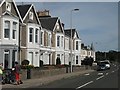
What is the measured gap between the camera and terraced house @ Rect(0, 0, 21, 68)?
37.2 m

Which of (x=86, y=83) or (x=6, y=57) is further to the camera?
(x=6, y=57)

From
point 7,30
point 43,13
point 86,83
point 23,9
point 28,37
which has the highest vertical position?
point 43,13

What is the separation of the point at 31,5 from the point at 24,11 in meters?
1.46

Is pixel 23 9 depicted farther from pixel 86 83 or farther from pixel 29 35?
pixel 86 83

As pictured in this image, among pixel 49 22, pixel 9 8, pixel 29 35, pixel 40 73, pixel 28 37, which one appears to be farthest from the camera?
pixel 49 22

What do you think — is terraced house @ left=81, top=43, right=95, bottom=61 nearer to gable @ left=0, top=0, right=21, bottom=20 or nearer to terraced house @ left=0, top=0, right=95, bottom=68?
terraced house @ left=0, top=0, right=95, bottom=68

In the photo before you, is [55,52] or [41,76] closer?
[41,76]

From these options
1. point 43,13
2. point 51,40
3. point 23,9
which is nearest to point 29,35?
point 23,9

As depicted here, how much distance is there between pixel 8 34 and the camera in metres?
38.4

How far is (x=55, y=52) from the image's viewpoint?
59.3 m

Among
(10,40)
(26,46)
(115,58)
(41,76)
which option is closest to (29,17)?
(26,46)

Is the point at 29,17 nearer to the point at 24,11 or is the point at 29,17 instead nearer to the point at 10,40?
the point at 24,11

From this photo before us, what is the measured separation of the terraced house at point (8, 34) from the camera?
1464 inches

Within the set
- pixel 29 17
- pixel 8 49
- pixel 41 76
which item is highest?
pixel 29 17
